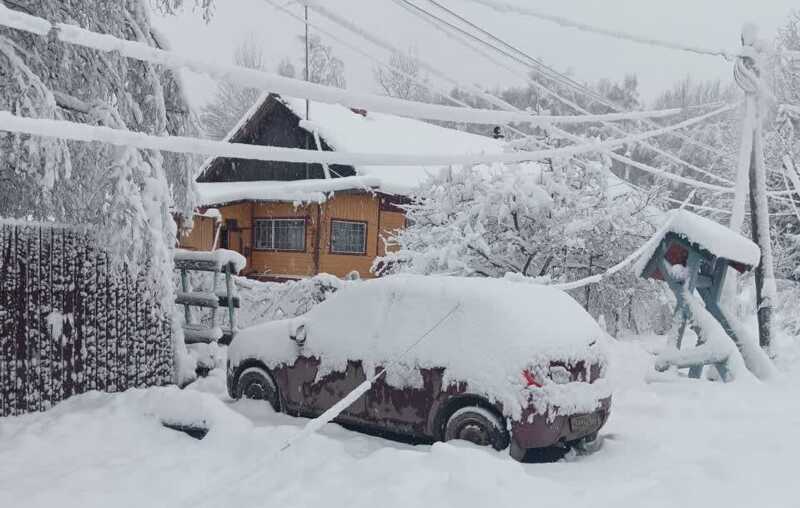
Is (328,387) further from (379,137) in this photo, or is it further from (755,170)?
(379,137)

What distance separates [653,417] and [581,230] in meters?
5.34

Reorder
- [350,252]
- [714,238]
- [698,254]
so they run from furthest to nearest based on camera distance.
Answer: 1. [350,252]
2. [698,254]
3. [714,238]

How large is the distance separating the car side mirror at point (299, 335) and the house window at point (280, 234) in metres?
14.9

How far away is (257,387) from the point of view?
25.7ft

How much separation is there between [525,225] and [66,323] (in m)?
7.66

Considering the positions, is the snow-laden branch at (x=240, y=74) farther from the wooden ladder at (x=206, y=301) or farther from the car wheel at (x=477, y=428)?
the wooden ladder at (x=206, y=301)

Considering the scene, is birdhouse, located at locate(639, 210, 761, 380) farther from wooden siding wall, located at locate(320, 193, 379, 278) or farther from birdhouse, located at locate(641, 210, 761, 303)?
wooden siding wall, located at locate(320, 193, 379, 278)

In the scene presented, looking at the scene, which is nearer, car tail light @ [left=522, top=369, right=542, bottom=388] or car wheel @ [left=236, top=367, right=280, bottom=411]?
car tail light @ [left=522, top=369, right=542, bottom=388]

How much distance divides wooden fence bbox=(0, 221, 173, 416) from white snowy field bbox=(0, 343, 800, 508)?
1.14ft

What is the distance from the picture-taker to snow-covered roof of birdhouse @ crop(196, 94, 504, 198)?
21125mm

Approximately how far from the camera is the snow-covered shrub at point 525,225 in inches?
464

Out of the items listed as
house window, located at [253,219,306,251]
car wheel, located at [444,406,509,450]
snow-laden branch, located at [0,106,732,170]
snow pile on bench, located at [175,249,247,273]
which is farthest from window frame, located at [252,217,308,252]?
snow-laden branch, located at [0,106,732,170]

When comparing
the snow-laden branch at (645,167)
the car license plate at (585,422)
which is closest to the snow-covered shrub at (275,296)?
the snow-laden branch at (645,167)

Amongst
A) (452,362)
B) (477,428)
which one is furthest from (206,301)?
(477,428)
